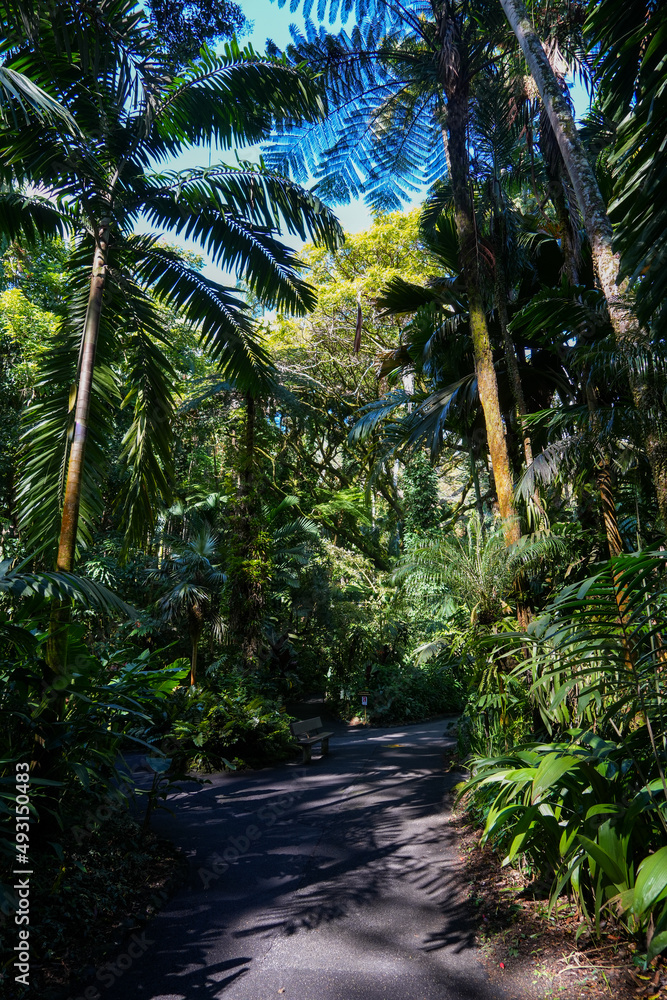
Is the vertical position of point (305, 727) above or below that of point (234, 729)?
below

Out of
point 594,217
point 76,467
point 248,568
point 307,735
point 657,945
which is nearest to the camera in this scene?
point 657,945

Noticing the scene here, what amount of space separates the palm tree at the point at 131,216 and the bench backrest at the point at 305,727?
460cm

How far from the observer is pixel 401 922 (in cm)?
384

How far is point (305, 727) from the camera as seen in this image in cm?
911

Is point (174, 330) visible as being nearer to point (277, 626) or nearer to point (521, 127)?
point (277, 626)

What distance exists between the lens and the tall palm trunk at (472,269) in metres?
7.30

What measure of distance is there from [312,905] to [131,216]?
5850mm

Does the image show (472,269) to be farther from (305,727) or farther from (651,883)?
(651,883)

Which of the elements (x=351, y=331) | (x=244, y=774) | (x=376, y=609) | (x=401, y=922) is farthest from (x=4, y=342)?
(x=401, y=922)

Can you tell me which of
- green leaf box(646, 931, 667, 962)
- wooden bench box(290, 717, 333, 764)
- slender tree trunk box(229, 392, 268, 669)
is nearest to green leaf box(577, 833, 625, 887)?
green leaf box(646, 931, 667, 962)

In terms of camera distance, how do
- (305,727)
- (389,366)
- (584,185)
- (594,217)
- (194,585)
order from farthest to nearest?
(389,366)
(194,585)
(305,727)
(584,185)
(594,217)

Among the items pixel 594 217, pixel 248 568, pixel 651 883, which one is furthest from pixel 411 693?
pixel 651 883

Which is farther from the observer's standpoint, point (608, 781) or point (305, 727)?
point (305, 727)

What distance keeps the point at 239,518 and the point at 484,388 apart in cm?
529
